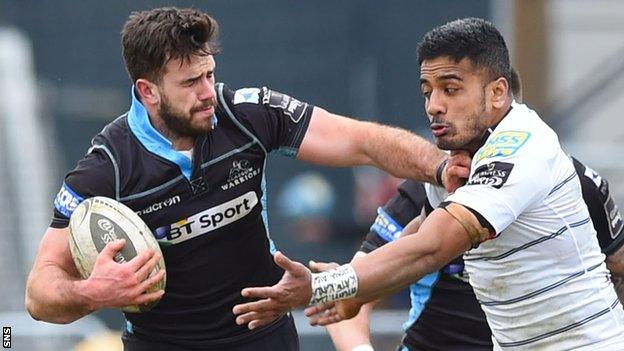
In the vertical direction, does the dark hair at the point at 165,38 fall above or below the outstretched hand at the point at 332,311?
above

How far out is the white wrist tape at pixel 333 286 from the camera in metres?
5.61

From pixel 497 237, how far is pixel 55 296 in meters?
1.97

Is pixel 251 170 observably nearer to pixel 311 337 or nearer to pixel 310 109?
pixel 310 109

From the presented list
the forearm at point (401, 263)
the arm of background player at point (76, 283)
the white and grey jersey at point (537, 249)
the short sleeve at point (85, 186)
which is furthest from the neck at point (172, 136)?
the white and grey jersey at point (537, 249)

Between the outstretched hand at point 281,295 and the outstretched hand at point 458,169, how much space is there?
0.97m

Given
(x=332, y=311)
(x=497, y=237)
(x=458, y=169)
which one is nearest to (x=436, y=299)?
(x=332, y=311)

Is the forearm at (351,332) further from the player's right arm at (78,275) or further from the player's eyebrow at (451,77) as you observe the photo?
the player's eyebrow at (451,77)

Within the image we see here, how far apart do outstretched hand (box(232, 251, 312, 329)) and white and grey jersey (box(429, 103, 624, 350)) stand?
2.27 feet

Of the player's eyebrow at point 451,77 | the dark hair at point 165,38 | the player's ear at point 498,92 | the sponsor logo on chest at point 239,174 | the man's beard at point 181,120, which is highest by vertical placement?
the dark hair at point 165,38

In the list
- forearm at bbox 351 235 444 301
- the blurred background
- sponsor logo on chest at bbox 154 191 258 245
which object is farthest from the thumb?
the blurred background

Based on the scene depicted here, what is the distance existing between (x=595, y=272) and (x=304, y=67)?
10.4 metres

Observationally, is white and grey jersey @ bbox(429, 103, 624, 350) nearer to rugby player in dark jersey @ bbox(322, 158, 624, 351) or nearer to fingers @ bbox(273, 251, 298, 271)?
fingers @ bbox(273, 251, 298, 271)

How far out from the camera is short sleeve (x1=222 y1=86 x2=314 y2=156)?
6.75 m

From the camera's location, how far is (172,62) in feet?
21.3
